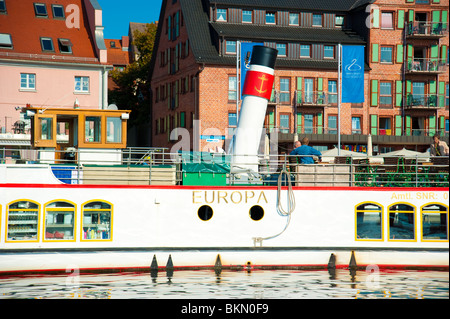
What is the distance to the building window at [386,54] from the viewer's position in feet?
150

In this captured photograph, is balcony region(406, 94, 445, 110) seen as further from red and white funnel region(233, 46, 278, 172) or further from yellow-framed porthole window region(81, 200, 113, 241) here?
yellow-framed porthole window region(81, 200, 113, 241)

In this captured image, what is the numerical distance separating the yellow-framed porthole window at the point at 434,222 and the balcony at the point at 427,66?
29.1 meters

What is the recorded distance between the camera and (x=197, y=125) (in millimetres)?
42500

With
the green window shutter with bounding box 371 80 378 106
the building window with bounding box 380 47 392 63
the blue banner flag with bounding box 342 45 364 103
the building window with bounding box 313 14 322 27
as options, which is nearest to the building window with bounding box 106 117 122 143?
the blue banner flag with bounding box 342 45 364 103

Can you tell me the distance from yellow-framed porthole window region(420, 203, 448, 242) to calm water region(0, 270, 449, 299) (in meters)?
1.21

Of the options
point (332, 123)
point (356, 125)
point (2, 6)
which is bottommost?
point (356, 125)

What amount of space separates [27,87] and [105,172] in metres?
Result: 22.4

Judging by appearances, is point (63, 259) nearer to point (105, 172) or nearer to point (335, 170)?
point (105, 172)

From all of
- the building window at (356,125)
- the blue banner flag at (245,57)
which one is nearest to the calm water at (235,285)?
the blue banner flag at (245,57)

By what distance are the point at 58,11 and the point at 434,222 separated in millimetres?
28821

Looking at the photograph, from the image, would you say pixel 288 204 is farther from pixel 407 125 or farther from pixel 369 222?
pixel 407 125

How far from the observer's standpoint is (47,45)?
3803cm

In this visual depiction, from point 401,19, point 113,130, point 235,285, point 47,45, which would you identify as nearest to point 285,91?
point 401,19
